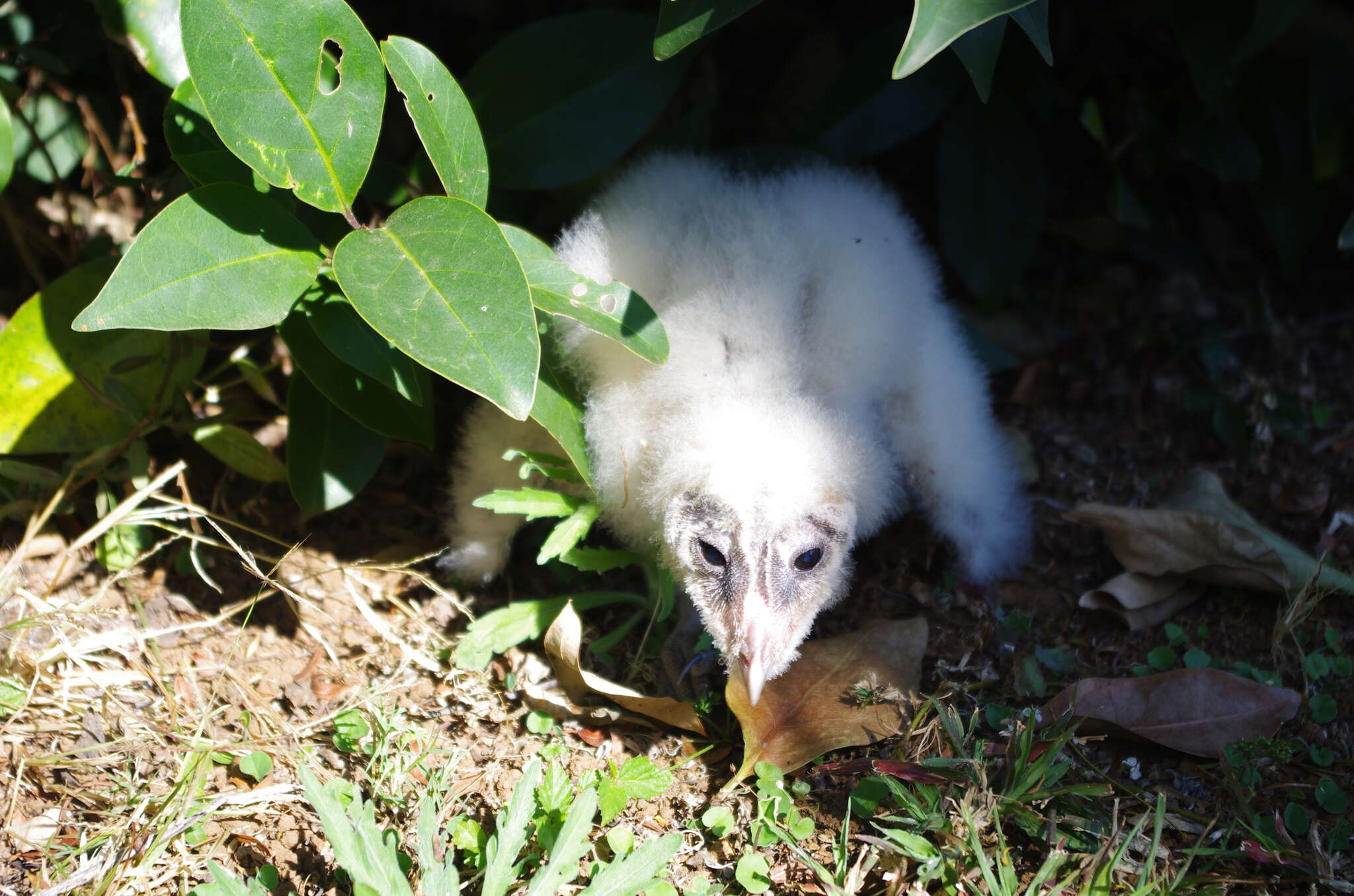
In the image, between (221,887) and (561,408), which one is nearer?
(221,887)

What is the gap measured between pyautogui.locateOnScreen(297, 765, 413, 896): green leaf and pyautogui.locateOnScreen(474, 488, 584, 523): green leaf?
661 mm

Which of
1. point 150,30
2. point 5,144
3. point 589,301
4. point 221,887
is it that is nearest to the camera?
point 221,887

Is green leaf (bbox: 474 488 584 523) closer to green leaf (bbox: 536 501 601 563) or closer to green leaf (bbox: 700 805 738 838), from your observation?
green leaf (bbox: 536 501 601 563)

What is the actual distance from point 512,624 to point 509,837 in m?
0.67

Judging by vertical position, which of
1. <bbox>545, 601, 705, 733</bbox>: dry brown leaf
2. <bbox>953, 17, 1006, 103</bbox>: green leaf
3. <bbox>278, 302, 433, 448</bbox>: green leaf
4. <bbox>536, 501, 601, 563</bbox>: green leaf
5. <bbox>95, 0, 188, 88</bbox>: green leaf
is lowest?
<bbox>545, 601, 705, 733</bbox>: dry brown leaf

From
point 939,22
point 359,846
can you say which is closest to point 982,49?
point 939,22

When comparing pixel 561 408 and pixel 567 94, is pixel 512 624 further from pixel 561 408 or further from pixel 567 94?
pixel 567 94

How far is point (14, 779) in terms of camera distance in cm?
196

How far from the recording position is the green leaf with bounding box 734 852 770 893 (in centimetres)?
184

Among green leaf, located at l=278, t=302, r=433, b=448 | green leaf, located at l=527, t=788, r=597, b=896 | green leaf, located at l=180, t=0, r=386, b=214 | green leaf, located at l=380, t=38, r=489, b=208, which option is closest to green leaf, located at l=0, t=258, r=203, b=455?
green leaf, located at l=278, t=302, r=433, b=448

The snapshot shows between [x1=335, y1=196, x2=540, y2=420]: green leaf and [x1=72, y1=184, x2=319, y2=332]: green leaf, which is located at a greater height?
[x1=72, y1=184, x2=319, y2=332]: green leaf

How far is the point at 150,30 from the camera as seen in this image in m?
2.03

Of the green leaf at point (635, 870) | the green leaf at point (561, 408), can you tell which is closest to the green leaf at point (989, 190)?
the green leaf at point (561, 408)

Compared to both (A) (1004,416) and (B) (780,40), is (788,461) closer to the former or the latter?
(A) (1004,416)
